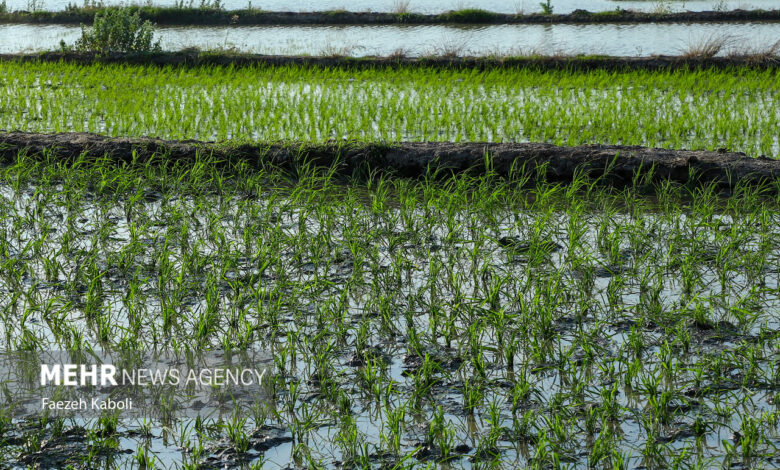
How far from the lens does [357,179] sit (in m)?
5.14

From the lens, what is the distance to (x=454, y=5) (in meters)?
16.6

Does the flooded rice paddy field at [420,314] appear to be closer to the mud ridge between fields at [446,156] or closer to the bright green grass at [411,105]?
the mud ridge between fields at [446,156]

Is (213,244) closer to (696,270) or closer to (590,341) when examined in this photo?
(590,341)

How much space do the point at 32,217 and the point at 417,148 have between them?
7.83 feet

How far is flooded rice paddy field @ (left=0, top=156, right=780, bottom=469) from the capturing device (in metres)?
2.34

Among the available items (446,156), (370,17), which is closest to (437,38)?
(370,17)

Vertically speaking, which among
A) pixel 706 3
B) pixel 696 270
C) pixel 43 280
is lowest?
pixel 43 280

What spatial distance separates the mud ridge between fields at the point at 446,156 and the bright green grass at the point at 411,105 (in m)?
0.33

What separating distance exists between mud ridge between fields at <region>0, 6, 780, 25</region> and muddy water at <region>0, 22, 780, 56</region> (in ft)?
1.51

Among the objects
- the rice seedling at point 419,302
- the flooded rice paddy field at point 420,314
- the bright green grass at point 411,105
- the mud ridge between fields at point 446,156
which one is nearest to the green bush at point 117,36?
the bright green grass at point 411,105

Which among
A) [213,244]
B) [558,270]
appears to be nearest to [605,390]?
[558,270]

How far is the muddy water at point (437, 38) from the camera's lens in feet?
35.4

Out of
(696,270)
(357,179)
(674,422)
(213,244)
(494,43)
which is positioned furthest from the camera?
(494,43)

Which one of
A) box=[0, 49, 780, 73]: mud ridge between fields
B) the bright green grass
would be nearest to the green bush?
box=[0, 49, 780, 73]: mud ridge between fields
